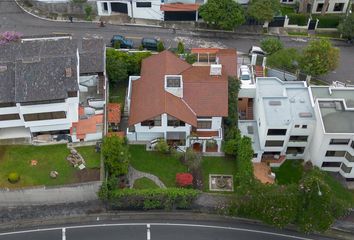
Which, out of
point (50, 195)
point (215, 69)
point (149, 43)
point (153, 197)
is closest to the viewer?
point (153, 197)

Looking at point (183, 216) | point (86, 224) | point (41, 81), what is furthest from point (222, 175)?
point (41, 81)

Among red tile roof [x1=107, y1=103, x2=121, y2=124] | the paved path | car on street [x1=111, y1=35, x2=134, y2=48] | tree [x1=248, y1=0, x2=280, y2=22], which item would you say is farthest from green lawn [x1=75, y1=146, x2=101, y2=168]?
tree [x1=248, y1=0, x2=280, y2=22]

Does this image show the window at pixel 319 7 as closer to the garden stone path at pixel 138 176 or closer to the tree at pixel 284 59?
the tree at pixel 284 59

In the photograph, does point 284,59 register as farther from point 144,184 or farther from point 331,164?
point 144,184

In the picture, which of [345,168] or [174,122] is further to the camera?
[345,168]

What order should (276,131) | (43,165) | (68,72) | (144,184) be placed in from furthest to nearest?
(276,131) → (144,184) → (43,165) → (68,72)

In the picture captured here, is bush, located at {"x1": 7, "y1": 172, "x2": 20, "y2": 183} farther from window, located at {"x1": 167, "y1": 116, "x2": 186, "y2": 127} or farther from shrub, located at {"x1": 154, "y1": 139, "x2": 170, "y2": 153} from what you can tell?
window, located at {"x1": 167, "y1": 116, "x2": 186, "y2": 127}

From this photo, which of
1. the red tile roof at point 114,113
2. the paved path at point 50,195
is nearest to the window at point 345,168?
the red tile roof at point 114,113

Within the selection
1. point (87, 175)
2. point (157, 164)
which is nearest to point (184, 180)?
point (157, 164)
